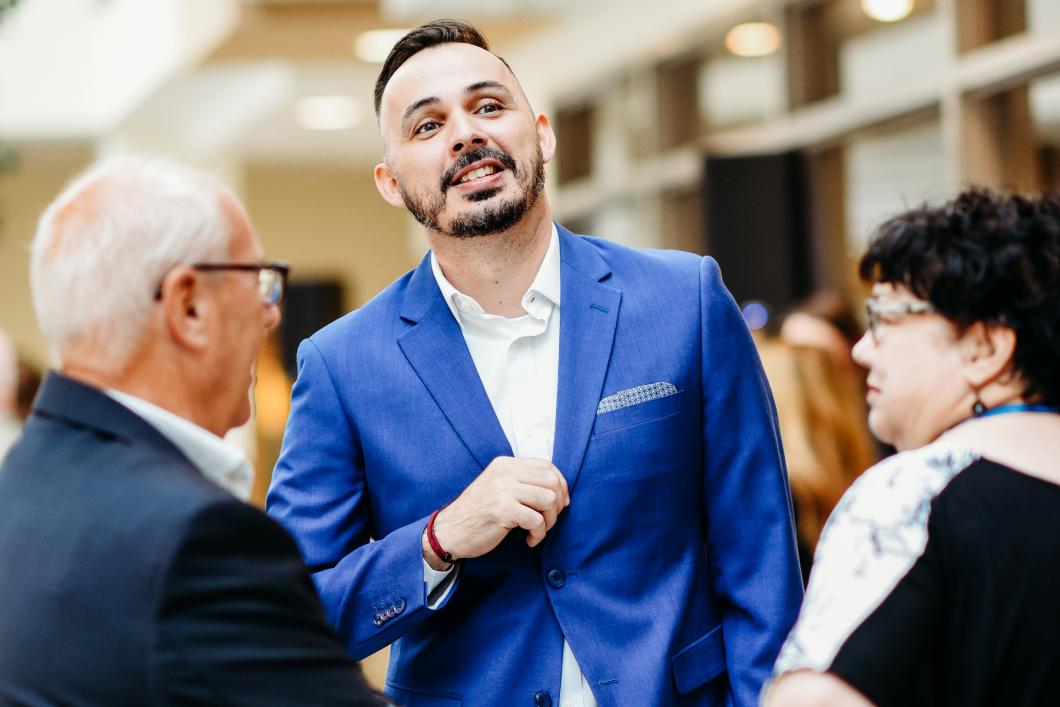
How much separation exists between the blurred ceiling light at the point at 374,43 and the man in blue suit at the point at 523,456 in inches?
313

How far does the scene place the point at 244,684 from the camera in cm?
169

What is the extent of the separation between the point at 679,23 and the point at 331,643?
806cm


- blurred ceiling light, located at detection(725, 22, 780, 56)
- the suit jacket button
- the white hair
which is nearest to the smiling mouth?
the suit jacket button

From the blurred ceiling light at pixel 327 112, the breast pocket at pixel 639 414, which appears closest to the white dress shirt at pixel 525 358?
the breast pocket at pixel 639 414

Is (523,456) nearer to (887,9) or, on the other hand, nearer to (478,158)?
(478,158)

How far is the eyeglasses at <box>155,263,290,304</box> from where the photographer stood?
6.15 feet

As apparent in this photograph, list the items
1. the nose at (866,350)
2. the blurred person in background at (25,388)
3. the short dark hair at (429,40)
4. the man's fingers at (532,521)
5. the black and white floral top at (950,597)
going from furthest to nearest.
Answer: the blurred person in background at (25,388)
the short dark hair at (429,40)
the man's fingers at (532,521)
the nose at (866,350)
the black and white floral top at (950,597)

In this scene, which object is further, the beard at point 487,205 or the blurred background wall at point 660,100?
the blurred background wall at point 660,100

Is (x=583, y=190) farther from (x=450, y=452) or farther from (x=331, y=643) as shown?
(x=331, y=643)

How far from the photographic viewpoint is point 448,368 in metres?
2.63

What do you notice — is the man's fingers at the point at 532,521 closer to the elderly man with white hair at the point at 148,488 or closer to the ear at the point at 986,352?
the elderly man with white hair at the point at 148,488

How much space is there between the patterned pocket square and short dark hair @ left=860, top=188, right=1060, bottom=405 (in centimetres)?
59

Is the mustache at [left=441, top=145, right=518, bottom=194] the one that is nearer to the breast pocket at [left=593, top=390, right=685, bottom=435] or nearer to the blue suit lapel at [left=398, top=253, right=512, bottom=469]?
the blue suit lapel at [left=398, top=253, right=512, bottom=469]

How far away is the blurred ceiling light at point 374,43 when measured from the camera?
10.7 meters
